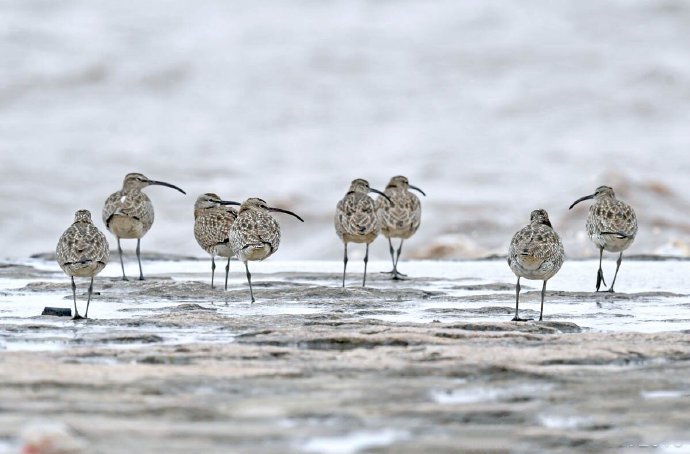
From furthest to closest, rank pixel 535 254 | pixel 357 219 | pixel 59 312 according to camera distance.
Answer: pixel 357 219, pixel 535 254, pixel 59 312

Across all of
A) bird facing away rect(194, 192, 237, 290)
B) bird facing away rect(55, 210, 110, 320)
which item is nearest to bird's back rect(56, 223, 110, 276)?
bird facing away rect(55, 210, 110, 320)

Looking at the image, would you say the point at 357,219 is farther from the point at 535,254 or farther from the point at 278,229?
the point at 535,254

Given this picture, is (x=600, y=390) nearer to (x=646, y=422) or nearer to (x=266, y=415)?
(x=646, y=422)

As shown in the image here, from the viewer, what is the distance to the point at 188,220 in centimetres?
2480

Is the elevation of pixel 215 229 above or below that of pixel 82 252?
above

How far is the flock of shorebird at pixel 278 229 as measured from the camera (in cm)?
1008

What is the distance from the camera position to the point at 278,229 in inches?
483

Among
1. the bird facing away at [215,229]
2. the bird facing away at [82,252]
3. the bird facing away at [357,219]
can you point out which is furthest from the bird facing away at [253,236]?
the bird facing away at [82,252]

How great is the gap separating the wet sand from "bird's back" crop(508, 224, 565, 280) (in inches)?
Answer: 14.1

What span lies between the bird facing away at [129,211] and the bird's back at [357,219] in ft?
6.41

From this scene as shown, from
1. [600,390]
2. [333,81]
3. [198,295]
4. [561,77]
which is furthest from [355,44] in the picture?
[600,390]

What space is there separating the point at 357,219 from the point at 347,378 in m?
7.61

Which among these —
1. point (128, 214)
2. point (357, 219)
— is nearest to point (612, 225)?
point (357, 219)

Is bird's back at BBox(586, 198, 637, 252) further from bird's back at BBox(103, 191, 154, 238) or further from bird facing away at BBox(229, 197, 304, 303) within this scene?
bird's back at BBox(103, 191, 154, 238)
